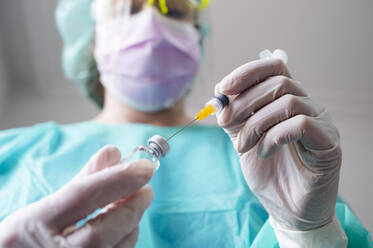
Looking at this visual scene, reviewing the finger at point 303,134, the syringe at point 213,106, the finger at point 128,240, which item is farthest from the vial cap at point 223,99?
the finger at point 128,240

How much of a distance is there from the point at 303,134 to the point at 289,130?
3cm

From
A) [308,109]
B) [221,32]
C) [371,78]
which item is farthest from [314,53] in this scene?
[308,109]

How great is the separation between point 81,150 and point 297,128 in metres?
0.81

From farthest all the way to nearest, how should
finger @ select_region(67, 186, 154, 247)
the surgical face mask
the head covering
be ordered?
the head covering, the surgical face mask, finger @ select_region(67, 186, 154, 247)

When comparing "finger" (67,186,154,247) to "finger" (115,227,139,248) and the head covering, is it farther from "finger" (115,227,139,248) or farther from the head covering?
the head covering

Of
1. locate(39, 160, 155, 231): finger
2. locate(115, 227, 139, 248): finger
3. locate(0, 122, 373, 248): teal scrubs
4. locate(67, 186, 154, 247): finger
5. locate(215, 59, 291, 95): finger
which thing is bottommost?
locate(0, 122, 373, 248): teal scrubs

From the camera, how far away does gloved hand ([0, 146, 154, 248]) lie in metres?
0.57

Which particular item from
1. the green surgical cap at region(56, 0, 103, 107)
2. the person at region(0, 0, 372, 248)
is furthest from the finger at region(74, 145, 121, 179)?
the green surgical cap at region(56, 0, 103, 107)

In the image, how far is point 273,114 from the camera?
2.22ft

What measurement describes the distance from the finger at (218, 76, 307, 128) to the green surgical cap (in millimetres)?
A: 1027

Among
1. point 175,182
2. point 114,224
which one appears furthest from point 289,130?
point 175,182

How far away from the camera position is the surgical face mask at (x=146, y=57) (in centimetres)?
121

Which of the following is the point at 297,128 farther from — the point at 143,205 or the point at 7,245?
the point at 7,245

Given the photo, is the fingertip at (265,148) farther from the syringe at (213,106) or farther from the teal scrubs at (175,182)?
the teal scrubs at (175,182)
